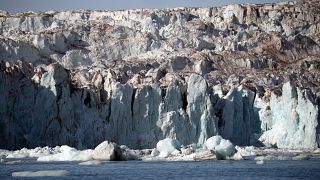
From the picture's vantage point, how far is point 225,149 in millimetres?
56062

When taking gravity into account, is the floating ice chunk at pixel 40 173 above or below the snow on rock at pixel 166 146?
below

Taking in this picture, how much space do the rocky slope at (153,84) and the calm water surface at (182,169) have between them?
41.8 feet

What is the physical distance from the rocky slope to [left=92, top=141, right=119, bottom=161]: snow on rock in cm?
1187

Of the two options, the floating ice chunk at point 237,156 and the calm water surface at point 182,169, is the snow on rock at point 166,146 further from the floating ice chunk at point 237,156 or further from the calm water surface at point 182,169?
the floating ice chunk at point 237,156

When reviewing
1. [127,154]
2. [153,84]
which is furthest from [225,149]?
[153,84]

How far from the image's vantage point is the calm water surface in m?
42.9

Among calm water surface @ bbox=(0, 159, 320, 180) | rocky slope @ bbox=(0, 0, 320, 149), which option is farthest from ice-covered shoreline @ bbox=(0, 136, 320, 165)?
rocky slope @ bbox=(0, 0, 320, 149)

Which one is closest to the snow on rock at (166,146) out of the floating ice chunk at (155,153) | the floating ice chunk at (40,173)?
the floating ice chunk at (155,153)

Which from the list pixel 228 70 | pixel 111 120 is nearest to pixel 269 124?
pixel 111 120

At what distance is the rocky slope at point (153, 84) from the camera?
218ft

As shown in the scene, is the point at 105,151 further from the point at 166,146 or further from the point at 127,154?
the point at 166,146

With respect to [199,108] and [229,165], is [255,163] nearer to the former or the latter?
[229,165]

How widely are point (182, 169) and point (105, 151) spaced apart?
7.64 m

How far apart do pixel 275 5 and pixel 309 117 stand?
275 feet
